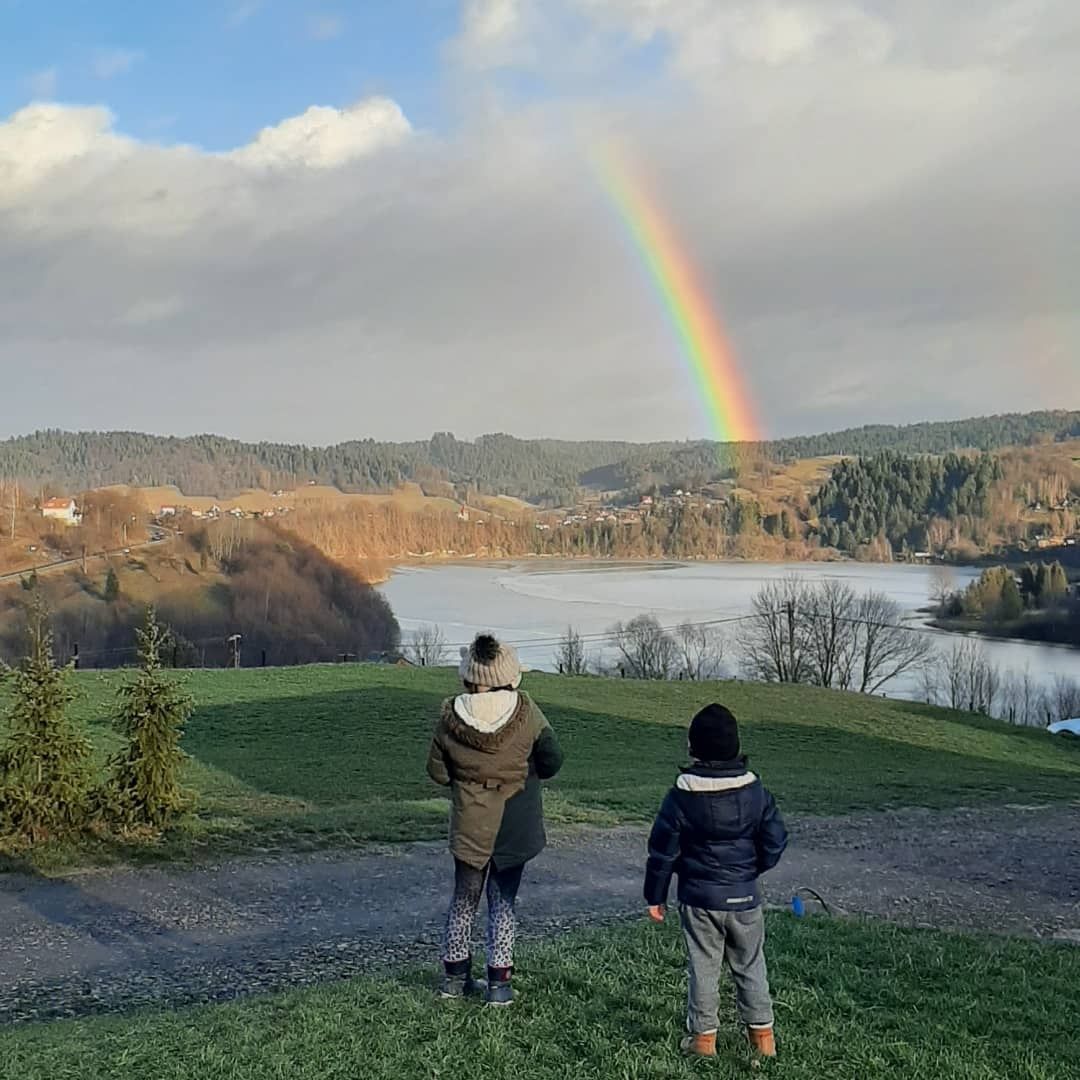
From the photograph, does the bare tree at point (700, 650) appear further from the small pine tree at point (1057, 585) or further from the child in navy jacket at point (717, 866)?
the child in navy jacket at point (717, 866)

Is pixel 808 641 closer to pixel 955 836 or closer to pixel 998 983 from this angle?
pixel 955 836

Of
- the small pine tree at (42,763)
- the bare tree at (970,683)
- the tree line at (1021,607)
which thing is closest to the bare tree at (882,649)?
the bare tree at (970,683)

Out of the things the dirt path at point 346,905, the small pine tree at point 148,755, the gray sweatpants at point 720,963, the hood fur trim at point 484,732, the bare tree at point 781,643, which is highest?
the hood fur trim at point 484,732

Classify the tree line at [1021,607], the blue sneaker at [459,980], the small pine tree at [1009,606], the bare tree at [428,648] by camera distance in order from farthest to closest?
the small pine tree at [1009,606] < the tree line at [1021,607] < the bare tree at [428,648] < the blue sneaker at [459,980]

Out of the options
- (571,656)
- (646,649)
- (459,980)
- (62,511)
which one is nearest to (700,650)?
(646,649)

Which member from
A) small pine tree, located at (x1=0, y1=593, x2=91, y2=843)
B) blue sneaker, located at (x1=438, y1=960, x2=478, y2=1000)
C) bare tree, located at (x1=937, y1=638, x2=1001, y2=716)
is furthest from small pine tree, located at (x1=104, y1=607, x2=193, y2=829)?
bare tree, located at (x1=937, y1=638, x2=1001, y2=716)

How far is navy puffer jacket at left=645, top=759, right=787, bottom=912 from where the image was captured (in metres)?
4.47

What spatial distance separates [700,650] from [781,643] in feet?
36.5

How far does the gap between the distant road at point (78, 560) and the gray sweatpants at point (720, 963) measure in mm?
79033

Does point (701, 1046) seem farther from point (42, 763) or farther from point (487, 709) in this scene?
point (42, 763)

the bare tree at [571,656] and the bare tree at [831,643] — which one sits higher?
the bare tree at [831,643]

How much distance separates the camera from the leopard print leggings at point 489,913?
5234 mm

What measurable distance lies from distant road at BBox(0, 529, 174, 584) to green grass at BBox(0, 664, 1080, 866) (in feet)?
183

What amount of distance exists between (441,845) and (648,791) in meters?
5.06
